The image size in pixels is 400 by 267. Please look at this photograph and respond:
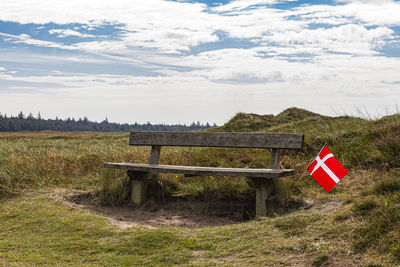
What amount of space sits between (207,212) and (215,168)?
0.67m

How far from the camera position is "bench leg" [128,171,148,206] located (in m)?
6.43

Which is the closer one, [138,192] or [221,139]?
[221,139]

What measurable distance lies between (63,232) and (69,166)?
3.71 meters

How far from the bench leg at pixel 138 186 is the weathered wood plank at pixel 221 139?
641 mm

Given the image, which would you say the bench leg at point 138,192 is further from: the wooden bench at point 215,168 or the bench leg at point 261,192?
the bench leg at point 261,192

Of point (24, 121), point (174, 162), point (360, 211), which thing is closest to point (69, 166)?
point (174, 162)

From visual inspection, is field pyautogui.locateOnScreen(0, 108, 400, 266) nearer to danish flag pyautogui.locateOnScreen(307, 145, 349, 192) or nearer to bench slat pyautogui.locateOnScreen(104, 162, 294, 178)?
danish flag pyautogui.locateOnScreen(307, 145, 349, 192)

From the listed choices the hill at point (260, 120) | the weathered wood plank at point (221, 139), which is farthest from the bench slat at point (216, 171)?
the hill at point (260, 120)

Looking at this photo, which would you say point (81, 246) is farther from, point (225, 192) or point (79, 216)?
point (225, 192)

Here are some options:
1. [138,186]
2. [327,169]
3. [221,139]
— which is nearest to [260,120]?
[221,139]

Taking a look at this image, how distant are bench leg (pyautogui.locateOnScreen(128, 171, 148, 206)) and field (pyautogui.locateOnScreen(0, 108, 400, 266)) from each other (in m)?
0.17

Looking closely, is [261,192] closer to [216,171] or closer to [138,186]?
A: [216,171]

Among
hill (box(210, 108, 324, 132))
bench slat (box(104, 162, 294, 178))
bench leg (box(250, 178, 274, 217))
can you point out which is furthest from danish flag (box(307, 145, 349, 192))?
hill (box(210, 108, 324, 132))

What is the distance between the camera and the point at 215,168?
595 cm
